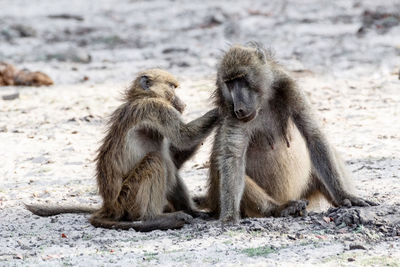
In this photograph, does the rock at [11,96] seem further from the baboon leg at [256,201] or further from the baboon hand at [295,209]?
the baboon hand at [295,209]

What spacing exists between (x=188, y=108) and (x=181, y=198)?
3630mm

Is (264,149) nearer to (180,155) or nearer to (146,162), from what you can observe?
(180,155)

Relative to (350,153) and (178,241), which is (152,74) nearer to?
(178,241)

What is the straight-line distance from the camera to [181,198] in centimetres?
618

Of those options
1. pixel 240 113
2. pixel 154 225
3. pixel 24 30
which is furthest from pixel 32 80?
pixel 240 113

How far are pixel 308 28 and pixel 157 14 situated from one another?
4056 mm

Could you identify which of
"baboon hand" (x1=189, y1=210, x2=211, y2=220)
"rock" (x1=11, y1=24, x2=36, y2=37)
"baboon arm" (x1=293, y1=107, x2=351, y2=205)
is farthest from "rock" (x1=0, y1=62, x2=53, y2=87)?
"baboon arm" (x1=293, y1=107, x2=351, y2=205)

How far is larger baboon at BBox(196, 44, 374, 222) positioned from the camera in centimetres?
554

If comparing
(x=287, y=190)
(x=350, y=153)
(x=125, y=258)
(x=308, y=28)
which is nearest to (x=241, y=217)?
(x=287, y=190)

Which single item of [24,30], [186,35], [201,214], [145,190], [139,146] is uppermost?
[24,30]

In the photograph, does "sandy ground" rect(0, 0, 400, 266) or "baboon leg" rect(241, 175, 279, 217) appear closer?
"sandy ground" rect(0, 0, 400, 266)

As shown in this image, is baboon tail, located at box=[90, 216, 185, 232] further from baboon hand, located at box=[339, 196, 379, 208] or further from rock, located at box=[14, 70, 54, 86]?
rock, located at box=[14, 70, 54, 86]

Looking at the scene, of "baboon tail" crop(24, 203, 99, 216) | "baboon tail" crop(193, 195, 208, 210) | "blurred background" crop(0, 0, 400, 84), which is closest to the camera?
"baboon tail" crop(24, 203, 99, 216)

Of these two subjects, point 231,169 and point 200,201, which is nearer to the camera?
point 231,169
